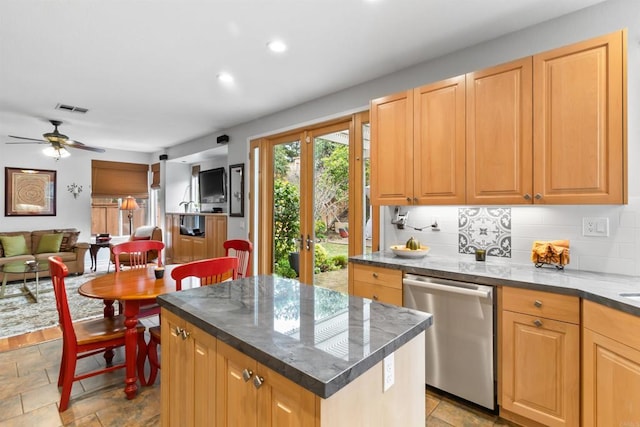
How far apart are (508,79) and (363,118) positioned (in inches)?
56.0

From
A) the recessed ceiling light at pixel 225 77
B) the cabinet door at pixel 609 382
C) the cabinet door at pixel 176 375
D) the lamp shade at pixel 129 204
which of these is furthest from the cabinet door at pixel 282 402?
the lamp shade at pixel 129 204

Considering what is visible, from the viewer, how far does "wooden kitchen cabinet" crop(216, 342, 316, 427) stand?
0.87 m

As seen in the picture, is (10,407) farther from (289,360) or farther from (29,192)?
(29,192)

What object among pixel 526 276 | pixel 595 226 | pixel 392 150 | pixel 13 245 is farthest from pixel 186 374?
pixel 13 245

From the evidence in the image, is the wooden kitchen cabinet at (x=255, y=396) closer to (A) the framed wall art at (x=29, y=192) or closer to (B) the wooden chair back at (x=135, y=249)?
(B) the wooden chair back at (x=135, y=249)

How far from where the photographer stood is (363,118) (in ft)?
10.8

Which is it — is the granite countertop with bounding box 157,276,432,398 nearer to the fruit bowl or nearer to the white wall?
the fruit bowl

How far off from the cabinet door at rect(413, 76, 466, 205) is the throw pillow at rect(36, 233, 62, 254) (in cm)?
666

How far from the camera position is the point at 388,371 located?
3.35ft

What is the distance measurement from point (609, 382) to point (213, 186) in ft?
20.3

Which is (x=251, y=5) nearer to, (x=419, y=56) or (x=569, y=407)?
(x=419, y=56)

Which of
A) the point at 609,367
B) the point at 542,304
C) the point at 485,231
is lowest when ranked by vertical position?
the point at 609,367

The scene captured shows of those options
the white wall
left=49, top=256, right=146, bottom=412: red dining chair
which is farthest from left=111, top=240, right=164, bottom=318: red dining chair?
the white wall

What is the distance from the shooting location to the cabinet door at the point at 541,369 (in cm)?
170
